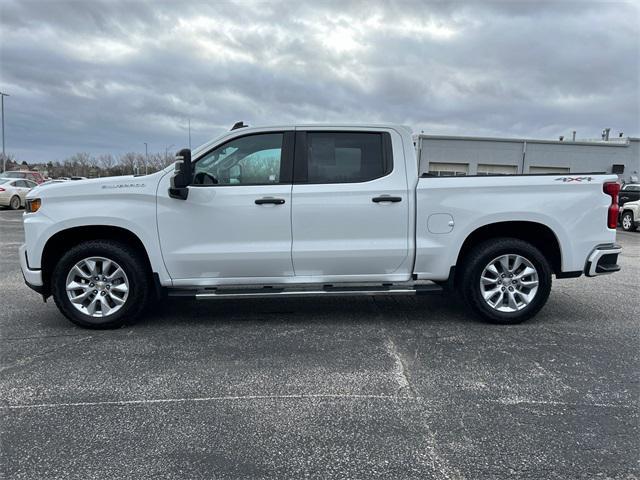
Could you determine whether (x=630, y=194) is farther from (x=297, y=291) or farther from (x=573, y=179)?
(x=297, y=291)

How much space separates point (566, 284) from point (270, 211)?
484 cm

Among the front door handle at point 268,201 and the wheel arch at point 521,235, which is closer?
the front door handle at point 268,201

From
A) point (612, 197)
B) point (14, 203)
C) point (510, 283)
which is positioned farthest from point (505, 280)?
point (14, 203)

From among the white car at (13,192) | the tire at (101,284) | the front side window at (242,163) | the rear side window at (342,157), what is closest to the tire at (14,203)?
the white car at (13,192)

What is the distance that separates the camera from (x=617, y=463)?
2.55 meters

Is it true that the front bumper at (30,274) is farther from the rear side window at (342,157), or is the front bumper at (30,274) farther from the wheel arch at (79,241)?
the rear side window at (342,157)

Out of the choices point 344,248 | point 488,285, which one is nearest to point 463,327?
point 488,285

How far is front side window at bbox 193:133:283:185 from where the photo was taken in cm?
461

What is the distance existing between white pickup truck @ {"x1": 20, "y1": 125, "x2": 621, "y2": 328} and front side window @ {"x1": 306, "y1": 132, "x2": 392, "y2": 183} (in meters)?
0.01

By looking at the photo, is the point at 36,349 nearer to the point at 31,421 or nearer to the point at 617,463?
the point at 31,421

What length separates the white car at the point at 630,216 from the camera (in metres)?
16.0

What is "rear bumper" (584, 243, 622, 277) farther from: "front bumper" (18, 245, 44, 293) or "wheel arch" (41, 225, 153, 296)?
"front bumper" (18, 245, 44, 293)

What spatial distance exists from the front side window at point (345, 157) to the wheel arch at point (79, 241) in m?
1.83

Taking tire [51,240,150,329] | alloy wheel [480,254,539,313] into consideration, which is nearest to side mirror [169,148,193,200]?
tire [51,240,150,329]
